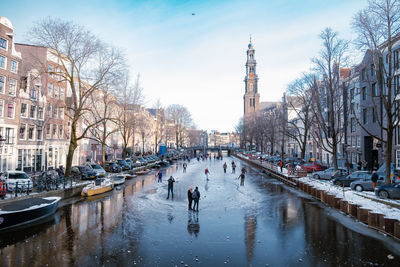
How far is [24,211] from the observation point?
16016mm

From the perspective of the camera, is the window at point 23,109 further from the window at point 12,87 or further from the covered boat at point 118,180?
the covered boat at point 118,180

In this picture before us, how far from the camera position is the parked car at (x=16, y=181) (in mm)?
21503

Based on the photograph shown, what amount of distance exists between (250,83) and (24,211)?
148172 mm

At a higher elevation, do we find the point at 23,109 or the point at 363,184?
the point at 23,109

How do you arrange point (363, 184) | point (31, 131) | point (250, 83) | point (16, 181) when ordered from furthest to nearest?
1. point (250, 83)
2. point (31, 131)
3. point (363, 184)
4. point (16, 181)

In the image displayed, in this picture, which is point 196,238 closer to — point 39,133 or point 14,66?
point 14,66

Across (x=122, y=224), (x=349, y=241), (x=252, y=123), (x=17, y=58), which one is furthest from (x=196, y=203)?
(x=252, y=123)

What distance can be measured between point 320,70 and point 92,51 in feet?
82.6

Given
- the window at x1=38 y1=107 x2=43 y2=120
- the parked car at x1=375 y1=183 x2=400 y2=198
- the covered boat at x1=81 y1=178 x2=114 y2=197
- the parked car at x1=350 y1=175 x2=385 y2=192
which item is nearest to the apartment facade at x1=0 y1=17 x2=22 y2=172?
the window at x1=38 y1=107 x2=43 y2=120

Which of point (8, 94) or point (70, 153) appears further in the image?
point (8, 94)

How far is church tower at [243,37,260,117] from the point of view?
153125 millimetres

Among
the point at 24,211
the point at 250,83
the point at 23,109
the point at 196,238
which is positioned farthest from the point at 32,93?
the point at 250,83

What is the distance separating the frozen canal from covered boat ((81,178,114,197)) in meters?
3.09

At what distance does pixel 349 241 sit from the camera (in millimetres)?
13633
